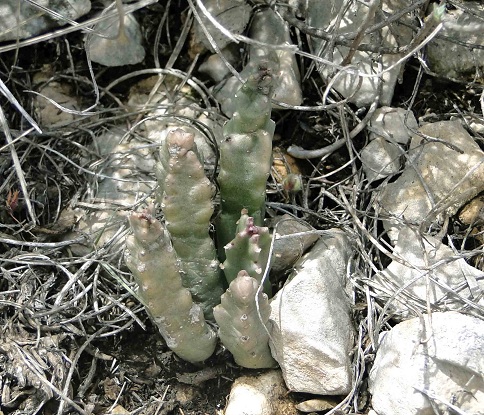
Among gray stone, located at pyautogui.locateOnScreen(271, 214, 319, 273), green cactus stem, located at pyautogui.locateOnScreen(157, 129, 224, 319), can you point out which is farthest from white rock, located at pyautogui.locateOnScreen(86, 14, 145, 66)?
gray stone, located at pyautogui.locateOnScreen(271, 214, 319, 273)

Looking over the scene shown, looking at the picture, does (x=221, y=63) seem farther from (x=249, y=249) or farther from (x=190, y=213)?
(x=249, y=249)

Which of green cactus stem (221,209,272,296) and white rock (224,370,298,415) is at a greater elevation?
green cactus stem (221,209,272,296)

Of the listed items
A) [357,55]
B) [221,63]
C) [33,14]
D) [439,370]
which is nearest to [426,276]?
[439,370]

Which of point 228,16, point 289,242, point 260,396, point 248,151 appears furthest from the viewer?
point 228,16

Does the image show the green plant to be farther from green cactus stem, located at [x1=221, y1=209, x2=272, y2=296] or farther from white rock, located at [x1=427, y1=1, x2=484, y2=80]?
white rock, located at [x1=427, y1=1, x2=484, y2=80]

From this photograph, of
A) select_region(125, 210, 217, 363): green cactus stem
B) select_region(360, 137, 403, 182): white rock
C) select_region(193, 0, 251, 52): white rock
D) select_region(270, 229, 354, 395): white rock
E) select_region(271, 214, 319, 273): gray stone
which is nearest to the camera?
select_region(125, 210, 217, 363): green cactus stem

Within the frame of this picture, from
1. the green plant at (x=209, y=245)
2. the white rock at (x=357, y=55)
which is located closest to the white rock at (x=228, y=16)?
the white rock at (x=357, y=55)
